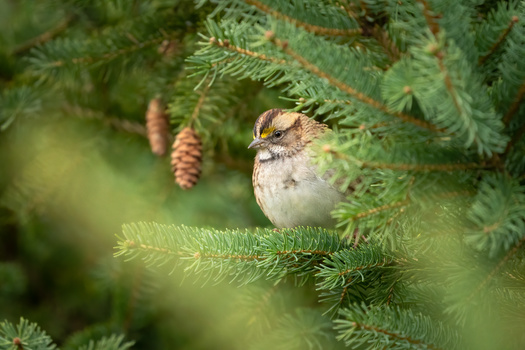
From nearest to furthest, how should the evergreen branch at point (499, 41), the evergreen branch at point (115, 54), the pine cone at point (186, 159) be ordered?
the evergreen branch at point (499, 41) < the pine cone at point (186, 159) < the evergreen branch at point (115, 54)

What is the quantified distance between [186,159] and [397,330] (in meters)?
1.35

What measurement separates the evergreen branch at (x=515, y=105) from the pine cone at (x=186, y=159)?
151cm

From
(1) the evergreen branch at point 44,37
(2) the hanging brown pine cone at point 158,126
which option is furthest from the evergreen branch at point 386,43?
(1) the evergreen branch at point 44,37

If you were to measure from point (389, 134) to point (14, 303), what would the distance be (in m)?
3.08

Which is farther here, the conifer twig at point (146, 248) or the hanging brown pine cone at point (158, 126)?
the hanging brown pine cone at point (158, 126)

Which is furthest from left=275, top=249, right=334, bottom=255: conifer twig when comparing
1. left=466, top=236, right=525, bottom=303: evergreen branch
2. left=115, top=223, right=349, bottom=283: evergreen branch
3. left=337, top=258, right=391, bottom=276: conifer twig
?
left=466, top=236, right=525, bottom=303: evergreen branch

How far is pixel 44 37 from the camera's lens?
334 cm

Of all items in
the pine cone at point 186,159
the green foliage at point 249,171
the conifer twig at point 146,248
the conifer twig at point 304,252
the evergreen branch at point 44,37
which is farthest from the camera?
the evergreen branch at point 44,37

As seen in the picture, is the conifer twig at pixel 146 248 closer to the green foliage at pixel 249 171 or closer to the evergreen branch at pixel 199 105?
the green foliage at pixel 249 171

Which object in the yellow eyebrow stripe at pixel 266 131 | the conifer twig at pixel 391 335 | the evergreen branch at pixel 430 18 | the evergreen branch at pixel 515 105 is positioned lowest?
the yellow eyebrow stripe at pixel 266 131

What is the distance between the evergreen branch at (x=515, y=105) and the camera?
1410mm

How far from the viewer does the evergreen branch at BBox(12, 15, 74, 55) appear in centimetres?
329

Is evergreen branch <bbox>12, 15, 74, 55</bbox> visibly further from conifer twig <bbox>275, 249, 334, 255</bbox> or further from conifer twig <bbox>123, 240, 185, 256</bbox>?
conifer twig <bbox>275, 249, 334, 255</bbox>

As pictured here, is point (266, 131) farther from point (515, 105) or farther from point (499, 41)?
point (515, 105)
